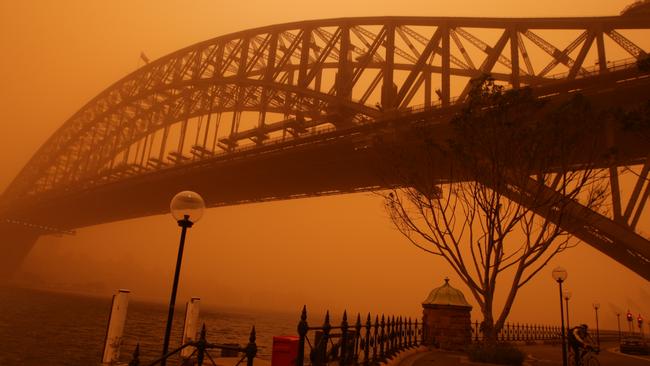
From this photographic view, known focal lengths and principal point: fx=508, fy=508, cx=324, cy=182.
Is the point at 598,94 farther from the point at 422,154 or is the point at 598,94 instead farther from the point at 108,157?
the point at 108,157

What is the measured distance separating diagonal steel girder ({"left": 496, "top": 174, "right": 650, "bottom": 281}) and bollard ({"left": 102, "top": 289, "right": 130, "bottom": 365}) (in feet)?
39.4

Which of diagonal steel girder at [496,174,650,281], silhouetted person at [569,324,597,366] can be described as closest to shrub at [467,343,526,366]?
silhouetted person at [569,324,597,366]

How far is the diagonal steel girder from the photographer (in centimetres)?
1641

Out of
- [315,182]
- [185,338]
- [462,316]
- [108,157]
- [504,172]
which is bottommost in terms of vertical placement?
[185,338]

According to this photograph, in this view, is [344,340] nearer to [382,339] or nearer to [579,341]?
[382,339]

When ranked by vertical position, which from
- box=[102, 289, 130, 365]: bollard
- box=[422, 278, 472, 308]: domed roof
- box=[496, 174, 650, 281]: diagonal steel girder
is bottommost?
box=[102, 289, 130, 365]: bollard

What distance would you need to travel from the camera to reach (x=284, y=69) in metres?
45.8

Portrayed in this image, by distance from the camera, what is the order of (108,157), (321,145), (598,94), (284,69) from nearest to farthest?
(598,94)
(321,145)
(284,69)
(108,157)

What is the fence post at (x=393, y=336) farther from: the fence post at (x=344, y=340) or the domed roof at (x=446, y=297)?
the domed roof at (x=446, y=297)

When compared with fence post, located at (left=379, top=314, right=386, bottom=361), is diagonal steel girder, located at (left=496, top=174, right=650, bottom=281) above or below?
above

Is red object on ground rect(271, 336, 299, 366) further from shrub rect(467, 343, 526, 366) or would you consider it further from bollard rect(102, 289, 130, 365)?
bollard rect(102, 289, 130, 365)

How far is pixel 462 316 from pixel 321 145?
18.1m

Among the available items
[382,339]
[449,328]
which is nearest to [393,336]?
[382,339]

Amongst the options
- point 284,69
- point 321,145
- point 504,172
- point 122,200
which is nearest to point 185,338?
point 504,172
